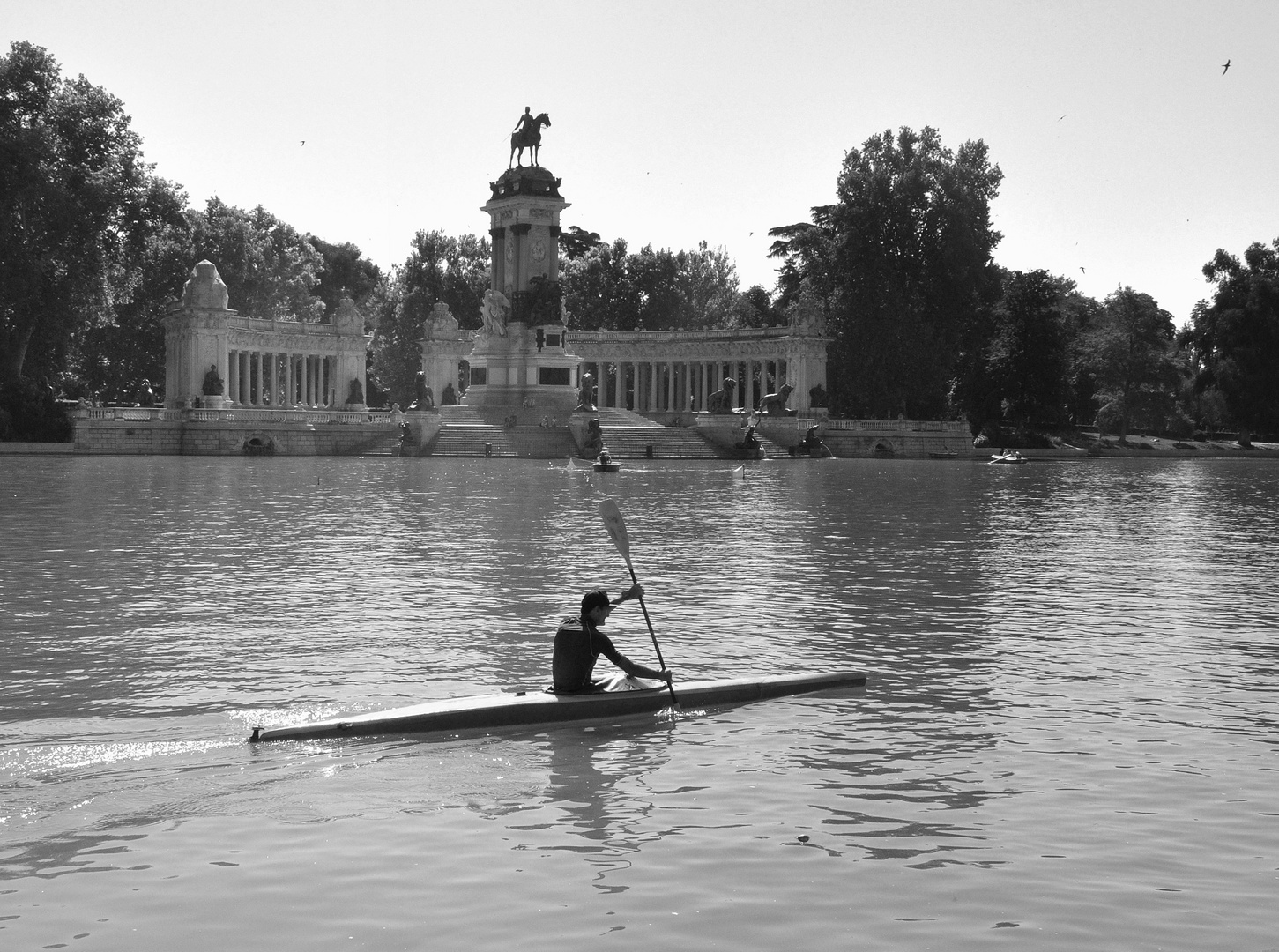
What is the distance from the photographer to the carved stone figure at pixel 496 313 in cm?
8825

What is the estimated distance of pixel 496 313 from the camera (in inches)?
3482

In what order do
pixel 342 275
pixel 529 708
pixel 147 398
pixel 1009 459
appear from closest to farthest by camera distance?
pixel 529 708, pixel 1009 459, pixel 147 398, pixel 342 275

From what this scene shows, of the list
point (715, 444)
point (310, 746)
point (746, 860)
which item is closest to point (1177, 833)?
point (746, 860)

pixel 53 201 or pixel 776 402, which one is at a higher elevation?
pixel 53 201

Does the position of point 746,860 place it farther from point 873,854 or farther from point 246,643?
point 246,643

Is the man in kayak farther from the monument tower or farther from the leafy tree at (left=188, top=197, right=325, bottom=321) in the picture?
the leafy tree at (left=188, top=197, right=325, bottom=321)

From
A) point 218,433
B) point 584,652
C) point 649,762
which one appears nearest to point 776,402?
point 218,433

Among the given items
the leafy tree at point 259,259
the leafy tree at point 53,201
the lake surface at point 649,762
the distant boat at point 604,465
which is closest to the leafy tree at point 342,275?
the leafy tree at point 259,259

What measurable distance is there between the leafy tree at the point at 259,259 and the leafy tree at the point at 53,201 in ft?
77.2

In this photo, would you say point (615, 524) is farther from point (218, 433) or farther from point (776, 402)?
point (776, 402)

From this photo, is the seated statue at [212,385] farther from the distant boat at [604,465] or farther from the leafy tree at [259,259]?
the distant boat at [604,465]

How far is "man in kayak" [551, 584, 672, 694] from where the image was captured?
13906 millimetres

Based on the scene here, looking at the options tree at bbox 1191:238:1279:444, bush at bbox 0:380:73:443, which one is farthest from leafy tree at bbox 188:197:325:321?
tree at bbox 1191:238:1279:444

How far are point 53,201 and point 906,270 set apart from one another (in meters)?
55.5
